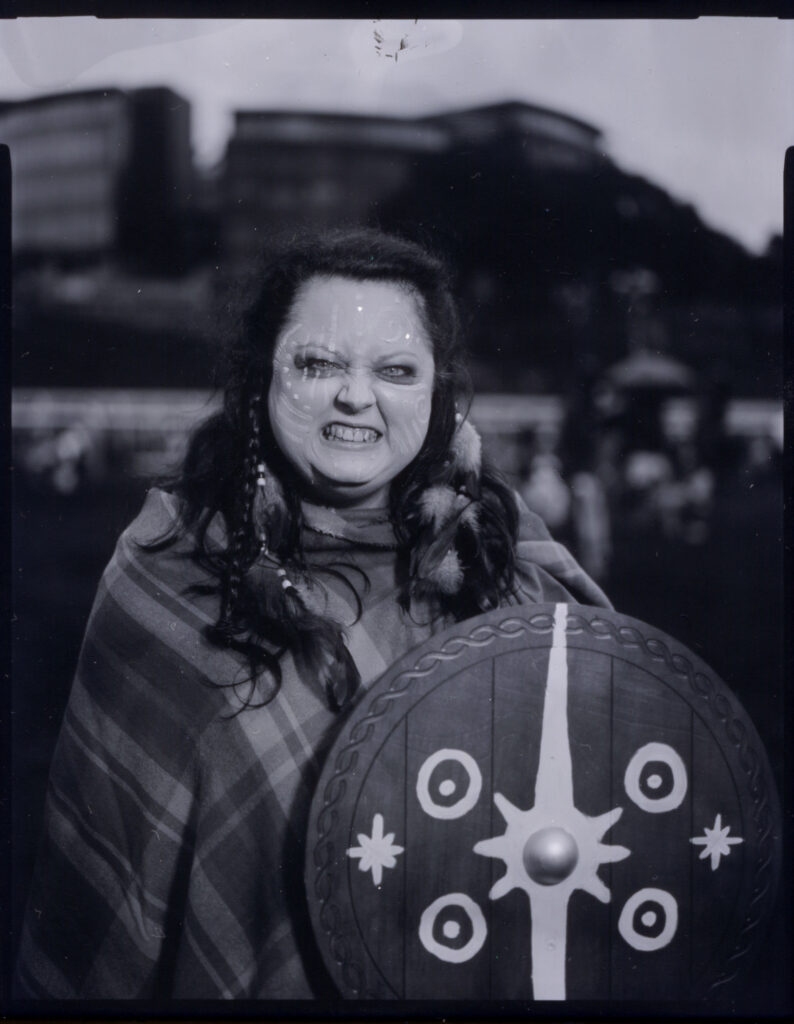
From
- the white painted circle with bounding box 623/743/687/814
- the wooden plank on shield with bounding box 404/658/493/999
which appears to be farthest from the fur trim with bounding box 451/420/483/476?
the white painted circle with bounding box 623/743/687/814

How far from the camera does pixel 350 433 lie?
2.40 metres

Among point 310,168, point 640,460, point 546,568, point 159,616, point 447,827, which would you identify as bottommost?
point 447,827

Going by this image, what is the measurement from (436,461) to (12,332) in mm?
974

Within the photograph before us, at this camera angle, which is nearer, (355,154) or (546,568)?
(355,154)

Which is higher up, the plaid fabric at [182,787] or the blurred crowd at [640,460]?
the blurred crowd at [640,460]

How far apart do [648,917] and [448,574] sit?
0.86m

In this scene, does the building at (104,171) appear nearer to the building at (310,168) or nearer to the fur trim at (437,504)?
the building at (310,168)

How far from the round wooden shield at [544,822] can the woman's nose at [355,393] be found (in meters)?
0.53

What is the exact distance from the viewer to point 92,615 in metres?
2.43

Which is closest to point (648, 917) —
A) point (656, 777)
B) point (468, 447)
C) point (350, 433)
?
point (656, 777)

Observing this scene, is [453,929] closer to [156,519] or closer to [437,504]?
[437,504]

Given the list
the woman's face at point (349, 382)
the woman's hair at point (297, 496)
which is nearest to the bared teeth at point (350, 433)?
the woman's face at point (349, 382)

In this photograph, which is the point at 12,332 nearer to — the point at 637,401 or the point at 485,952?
the point at 637,401

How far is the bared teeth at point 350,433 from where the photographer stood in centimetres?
239
